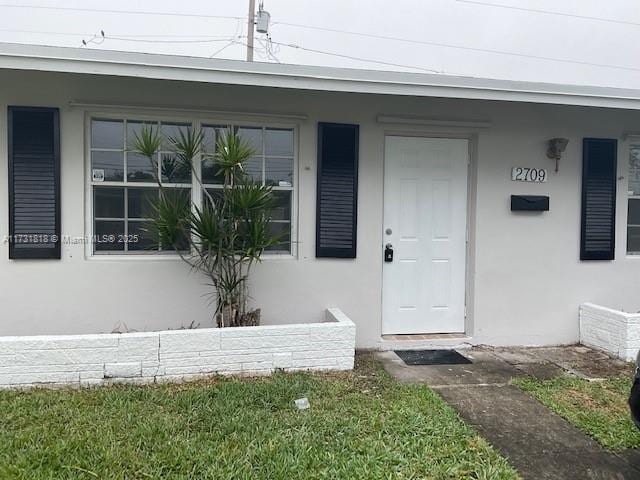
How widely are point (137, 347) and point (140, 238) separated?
1.18 meters

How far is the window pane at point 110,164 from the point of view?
449 cm

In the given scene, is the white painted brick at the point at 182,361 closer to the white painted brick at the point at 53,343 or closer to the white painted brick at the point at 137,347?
the white painted brick at the point at 137,347

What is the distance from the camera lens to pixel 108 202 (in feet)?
14.9

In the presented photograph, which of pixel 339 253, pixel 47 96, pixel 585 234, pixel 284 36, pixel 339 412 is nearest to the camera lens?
pixel 339 412

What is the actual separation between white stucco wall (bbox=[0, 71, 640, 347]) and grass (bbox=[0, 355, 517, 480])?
→ 1046 mm

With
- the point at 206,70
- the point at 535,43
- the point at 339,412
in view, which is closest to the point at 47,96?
the point at 206,70

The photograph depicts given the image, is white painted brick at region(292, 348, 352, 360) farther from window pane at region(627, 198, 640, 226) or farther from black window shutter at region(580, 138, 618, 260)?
window pane at region(627, 198, 640, 226)

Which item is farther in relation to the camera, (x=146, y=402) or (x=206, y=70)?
(x=206, y=70)

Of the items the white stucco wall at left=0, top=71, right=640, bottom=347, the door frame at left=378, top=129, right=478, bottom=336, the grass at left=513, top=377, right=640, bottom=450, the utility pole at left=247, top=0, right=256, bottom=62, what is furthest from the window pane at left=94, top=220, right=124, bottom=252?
the utility pole at left=247, top=0, right=256, bottom=62

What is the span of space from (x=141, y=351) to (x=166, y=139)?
1.93 meters

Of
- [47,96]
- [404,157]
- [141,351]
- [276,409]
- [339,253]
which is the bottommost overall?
[276,409]

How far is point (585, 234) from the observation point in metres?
5.29

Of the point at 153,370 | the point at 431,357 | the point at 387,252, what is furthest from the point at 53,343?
the point at 431,357

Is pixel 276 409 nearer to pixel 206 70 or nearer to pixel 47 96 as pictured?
pixel 206 70
